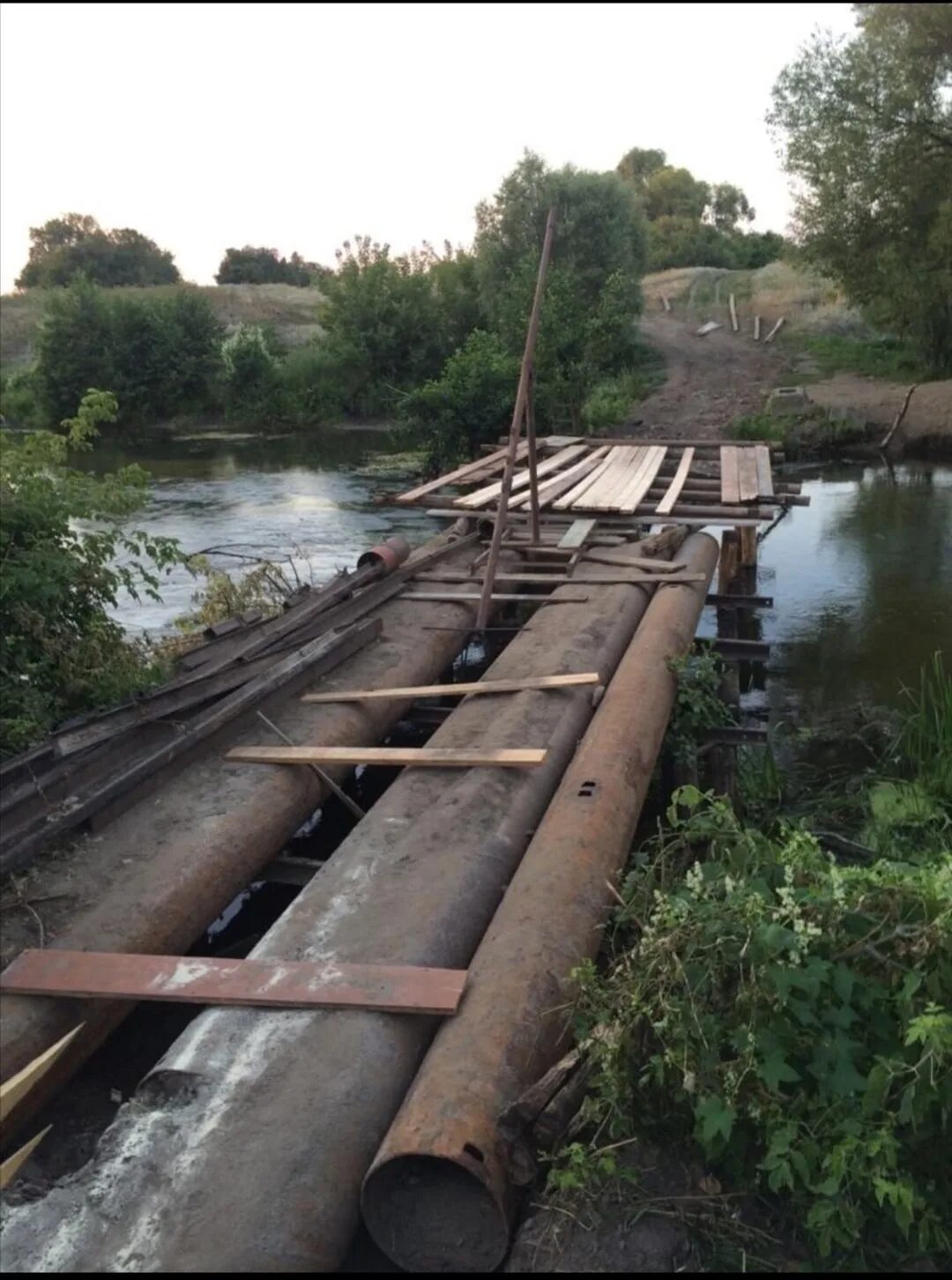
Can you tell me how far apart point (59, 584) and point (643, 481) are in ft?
20.1

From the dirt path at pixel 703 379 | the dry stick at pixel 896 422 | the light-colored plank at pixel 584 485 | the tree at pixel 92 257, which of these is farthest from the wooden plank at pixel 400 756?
the tree at pixel 92 257

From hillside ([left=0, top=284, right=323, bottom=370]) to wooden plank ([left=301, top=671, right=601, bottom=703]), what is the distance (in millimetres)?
35784

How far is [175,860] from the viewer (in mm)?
4344

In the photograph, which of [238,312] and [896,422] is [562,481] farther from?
[238,312]

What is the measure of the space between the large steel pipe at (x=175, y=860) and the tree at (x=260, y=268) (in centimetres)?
5748

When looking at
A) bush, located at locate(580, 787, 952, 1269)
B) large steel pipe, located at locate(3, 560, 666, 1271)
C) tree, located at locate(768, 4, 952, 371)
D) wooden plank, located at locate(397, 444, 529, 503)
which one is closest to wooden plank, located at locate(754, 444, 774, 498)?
wooden plank, located at locate(397, 444, 529, 503)

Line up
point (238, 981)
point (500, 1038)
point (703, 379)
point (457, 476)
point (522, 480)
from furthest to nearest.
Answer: point (703, 379)
point (522, 480)
point (457, 476)
point (238, 981)
point (500, 1038)

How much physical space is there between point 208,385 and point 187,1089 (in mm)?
31422

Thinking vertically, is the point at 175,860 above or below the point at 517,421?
below

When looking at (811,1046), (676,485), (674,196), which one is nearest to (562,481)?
(676,485)

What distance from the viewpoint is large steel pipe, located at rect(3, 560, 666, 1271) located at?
8.46 ft

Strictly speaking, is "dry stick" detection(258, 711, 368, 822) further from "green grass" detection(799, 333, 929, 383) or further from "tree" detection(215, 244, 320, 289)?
"tree" detection(215, 244, 320, 289)

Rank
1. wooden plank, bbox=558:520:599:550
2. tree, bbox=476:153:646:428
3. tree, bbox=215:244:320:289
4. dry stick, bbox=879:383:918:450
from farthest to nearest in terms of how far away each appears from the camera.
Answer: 1. tree, bbox=215:244:320:289
2. tree, bbox=476:153:646:428
3. dry stick, bbox=879:383:918:450
4. wooden plank, bbox=558:520:599:550

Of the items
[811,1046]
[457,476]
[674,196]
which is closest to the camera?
[811,1046]
